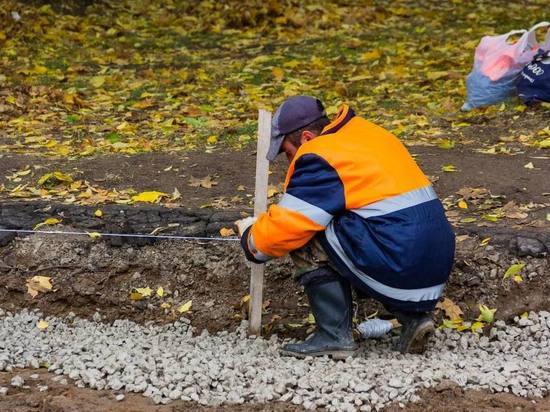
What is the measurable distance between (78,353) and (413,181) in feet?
6.38

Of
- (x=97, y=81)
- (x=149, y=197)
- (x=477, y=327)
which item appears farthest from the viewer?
(x=97, y=81)

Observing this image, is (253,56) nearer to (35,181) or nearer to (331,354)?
(35,181)

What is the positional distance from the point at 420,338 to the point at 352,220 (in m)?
0.76

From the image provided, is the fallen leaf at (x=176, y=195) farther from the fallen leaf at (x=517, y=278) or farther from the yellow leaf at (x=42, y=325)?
the fallen leaf at (x=517, y=278)

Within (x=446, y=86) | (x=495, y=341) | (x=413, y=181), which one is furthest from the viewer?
(x=446, y=86)

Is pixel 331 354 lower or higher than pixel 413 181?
lower

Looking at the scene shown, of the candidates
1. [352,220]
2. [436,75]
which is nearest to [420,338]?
[352,220]

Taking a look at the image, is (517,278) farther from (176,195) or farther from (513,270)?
(176,195)

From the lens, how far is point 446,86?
8328 mm

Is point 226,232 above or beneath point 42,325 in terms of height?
above

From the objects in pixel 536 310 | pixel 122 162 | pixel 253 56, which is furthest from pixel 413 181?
pixel 253 56

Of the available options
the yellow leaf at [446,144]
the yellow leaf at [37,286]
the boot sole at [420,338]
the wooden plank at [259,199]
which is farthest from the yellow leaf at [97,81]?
the boot sole at [420,338]

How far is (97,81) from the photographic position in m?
9.02

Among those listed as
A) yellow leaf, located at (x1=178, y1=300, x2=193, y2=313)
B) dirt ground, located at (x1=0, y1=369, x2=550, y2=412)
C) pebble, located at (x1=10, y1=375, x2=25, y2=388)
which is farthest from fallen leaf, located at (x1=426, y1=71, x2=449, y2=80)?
pebble, located at (x1=10, y1=375, x2=25, y2=388)
